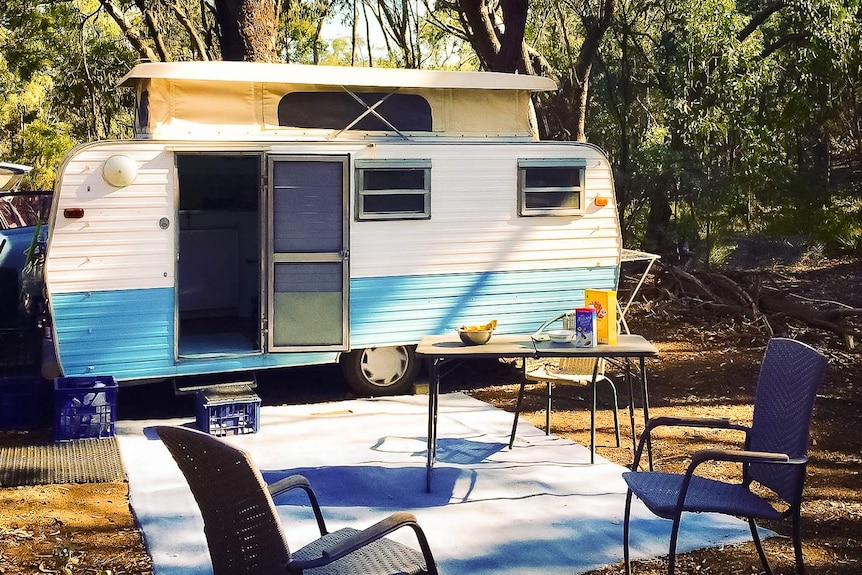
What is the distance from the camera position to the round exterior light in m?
6.76

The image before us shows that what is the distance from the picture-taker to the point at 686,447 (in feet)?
21.2

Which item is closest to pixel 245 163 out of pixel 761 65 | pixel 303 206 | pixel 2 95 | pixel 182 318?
pixel 182 318

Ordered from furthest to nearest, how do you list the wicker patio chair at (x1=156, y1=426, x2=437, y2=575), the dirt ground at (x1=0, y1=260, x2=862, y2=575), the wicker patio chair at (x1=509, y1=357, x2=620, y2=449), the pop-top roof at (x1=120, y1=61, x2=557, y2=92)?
the pop-top roof at (x1=120, y1=61, x2=557, y2=92) → the wicker patio chair at (x1=509, y1=357, x2=620, y2=449) → the dirt ground at (x1=0, y1=260, x2=862, y2=575) → the wicker patio chair at (x1=156, y1=426, x2=437, y2=575)

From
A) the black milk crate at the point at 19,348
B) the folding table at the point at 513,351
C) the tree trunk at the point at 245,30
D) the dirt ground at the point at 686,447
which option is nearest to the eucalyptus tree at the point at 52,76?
the tree trunk at the point at 245,30

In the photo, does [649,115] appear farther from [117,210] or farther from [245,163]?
[117,210]

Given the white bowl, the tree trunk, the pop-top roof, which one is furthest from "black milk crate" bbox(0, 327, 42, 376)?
the tree trunk

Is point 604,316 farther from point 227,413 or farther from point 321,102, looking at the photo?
point 321,102

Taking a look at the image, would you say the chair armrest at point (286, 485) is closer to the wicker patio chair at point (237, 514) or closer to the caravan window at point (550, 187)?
the wicker patio chair at point (237, 514)

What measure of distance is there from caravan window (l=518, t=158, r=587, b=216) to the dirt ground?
149 cm

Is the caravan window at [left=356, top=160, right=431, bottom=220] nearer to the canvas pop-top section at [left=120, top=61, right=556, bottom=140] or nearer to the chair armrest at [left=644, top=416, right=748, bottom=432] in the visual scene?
the canvas pop-top section at [left=120, top=61, right=556, bottom=140]

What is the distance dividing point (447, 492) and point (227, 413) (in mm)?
1933

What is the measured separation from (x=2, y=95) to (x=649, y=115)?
1276 centimetres

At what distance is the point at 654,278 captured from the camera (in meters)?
11.6

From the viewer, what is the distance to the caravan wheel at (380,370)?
789 cm
